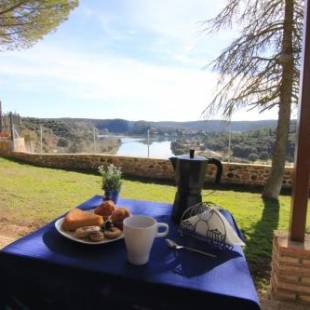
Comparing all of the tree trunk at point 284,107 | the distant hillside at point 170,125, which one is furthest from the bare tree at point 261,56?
the distant hillside at point 170,125

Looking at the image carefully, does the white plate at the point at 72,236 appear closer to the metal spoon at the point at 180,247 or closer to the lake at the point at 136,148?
the metal spoon at the point at 180,247

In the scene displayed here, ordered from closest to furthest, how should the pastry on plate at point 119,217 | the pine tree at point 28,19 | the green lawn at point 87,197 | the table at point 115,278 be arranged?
the table at point 115,278, the pastry on plate at point 119,217, the green lawn at point 87,197, the pine tree at point 28,19

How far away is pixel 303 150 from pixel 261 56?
10.6ft

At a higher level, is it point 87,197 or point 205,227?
point 205,227

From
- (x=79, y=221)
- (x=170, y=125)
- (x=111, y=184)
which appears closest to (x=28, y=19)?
(x=170, y=125)

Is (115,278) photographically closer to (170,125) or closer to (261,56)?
(261,56)

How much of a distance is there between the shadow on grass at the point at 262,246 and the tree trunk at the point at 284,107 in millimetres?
744

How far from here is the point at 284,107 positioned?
4.57 metres

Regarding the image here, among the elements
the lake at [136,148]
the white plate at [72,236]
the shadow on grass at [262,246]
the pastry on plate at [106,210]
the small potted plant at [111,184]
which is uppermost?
the small potted plant at [111,184]

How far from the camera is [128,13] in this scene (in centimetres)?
466

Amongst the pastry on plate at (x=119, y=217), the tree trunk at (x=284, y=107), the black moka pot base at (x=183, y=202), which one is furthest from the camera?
the tree trunk at (x=284, y=107)

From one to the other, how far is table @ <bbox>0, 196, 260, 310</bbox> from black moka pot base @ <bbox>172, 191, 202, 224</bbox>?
247 millimetres

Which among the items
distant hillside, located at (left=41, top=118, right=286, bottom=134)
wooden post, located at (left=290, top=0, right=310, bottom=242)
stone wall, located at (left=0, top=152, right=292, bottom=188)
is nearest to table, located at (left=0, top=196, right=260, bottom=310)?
wooden post, located at (left=290, top=0, right=310, bottom=242)

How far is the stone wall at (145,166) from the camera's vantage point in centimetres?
580
